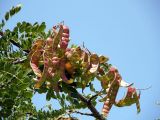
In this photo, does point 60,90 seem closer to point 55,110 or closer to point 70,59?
point 70,59

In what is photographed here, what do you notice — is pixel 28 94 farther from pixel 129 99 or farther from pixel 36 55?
pixel 129 99

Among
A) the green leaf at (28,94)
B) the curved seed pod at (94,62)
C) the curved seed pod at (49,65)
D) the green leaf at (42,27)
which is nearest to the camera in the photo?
the curved seed pod at (49,65)

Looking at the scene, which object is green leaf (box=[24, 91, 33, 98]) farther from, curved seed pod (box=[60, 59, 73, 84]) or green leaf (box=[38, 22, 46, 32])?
green leaf (box=[38, 22, 46, 32])

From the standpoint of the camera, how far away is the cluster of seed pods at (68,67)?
237cm

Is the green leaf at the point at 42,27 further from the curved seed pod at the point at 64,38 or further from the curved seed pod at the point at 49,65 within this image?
the curved seed pod at the point at 49,65

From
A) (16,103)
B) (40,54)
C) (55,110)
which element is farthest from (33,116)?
(40,54)

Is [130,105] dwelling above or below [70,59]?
below

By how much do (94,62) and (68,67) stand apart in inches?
6.8

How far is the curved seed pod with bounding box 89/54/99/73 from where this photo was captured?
2439 millimetres

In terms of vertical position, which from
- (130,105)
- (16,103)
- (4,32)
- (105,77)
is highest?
(4,32)

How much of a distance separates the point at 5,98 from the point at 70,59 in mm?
790

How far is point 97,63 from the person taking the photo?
8.04 feet

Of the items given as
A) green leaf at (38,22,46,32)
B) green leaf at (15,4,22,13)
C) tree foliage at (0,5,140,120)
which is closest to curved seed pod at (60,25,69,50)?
tree foliage at (0,5,140,120)

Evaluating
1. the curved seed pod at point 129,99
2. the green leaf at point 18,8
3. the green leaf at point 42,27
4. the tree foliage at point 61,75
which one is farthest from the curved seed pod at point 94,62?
the green leaf at point 18,8
